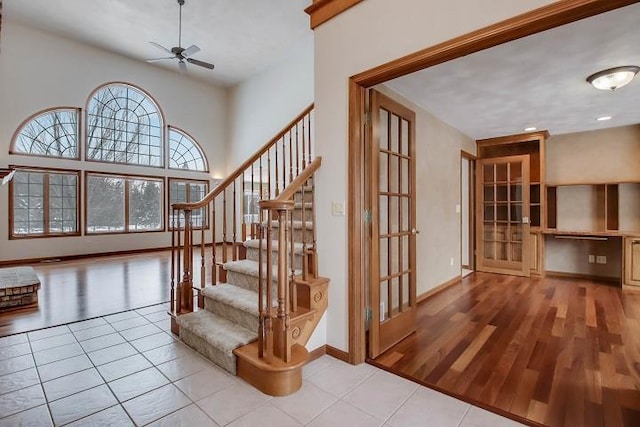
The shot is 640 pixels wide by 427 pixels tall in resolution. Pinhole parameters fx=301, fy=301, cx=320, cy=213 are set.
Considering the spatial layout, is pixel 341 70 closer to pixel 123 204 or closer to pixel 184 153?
pixel 123 204

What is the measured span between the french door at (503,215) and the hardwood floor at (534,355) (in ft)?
4.19

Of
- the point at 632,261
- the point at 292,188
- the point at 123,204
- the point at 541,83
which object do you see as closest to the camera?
the point at 292,188

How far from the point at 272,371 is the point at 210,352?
0.72 meters

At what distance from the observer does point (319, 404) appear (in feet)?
5.90

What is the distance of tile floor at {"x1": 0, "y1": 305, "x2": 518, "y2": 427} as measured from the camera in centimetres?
167

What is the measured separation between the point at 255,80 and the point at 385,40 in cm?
730

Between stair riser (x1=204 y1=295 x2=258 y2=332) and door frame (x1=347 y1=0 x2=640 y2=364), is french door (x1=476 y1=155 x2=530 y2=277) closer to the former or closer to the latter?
door frame (x1=347 y1=0 x2=640 y2=364)

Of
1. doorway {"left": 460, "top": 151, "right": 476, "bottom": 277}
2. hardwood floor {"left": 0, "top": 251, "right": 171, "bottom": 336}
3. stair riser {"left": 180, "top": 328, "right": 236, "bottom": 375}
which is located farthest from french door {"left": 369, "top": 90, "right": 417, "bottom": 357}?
doorway {"left": 460, "top": 151, "right": 476, "bottom": 277}

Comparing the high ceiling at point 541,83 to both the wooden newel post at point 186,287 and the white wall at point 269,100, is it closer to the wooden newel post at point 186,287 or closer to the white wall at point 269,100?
the wooden newel post at point 186,287

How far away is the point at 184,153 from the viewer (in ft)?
28.5

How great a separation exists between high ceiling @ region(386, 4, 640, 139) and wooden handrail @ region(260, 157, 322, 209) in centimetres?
144

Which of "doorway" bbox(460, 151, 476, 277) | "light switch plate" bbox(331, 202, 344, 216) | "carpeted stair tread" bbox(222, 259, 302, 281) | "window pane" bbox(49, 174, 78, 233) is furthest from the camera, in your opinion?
"window pane" bbox(49, 174, 78, 233)

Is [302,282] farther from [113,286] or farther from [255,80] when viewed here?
[255,80]

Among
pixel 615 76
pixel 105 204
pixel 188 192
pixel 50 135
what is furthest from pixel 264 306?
pixel 50 135
